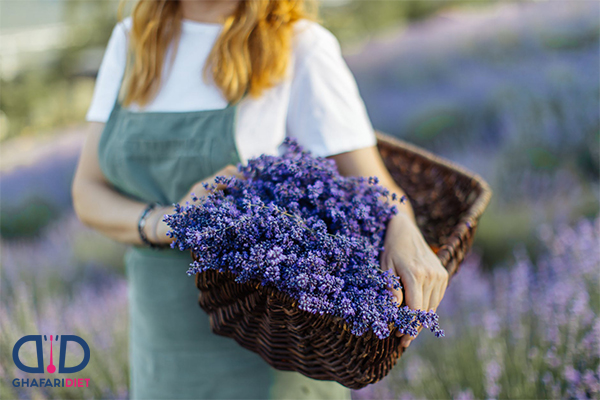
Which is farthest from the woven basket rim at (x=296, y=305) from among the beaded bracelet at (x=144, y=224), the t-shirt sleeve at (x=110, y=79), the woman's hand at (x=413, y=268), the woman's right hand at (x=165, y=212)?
the t-shirt sleeve at (x=110, y=79)

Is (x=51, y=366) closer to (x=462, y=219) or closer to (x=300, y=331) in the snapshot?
(x=300, y=331)

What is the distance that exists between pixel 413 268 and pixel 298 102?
57 cm

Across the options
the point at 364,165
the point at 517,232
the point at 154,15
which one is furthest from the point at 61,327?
the point at 517,232

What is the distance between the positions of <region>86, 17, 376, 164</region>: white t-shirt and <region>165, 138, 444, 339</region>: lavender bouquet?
1.04ft

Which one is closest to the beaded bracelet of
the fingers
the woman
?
the woman

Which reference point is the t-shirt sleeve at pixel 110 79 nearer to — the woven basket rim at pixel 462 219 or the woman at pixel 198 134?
the woman at pixel 198 134

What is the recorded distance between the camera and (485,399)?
A: 64.0 inches

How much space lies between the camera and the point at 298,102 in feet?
3.97

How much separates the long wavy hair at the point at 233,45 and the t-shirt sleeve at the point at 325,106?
0.07 meters

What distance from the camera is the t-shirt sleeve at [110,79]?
1336 mm

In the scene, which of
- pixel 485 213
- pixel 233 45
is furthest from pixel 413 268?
pixel 485 213

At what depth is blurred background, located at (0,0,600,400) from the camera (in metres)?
1.64

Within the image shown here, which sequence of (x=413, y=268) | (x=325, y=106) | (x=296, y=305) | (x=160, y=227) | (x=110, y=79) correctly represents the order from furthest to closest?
(x=110, y=79) < (x=325, y=106) < (x=160, y=227) < (x=413, y=268) < (x=296, y=305)

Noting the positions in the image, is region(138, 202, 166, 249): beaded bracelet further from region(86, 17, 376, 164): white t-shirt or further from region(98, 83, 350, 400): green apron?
region(86, 17, 376, 164): white t-shirt
